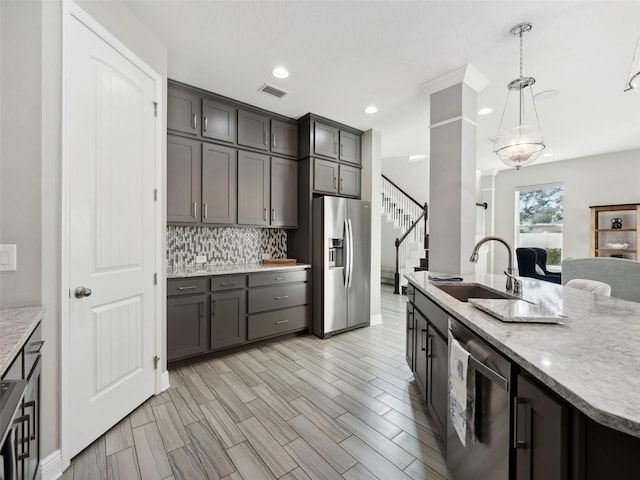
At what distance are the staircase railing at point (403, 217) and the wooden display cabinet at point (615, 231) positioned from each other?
3.14 metres

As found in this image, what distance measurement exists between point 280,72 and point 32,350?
9.02ft

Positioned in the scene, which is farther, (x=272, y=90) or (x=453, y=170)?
(x=272, y=90)

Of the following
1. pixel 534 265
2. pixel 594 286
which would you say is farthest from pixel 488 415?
pixel 534 265

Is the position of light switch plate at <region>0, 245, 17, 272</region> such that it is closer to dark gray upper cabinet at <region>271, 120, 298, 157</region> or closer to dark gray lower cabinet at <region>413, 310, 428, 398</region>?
dark gray lower cabinet at <region>413, 310, 428, 398</region>

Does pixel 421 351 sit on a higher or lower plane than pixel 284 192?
lower

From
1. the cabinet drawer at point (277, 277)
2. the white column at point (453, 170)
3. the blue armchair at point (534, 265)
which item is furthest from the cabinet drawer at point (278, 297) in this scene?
the blue armchair at point (534, 265)

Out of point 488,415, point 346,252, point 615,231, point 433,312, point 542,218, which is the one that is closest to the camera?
point 488,415

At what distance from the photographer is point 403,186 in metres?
7.98

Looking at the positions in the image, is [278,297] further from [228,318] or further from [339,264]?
[339,264]

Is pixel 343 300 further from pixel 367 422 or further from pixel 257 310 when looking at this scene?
pixel 367 422

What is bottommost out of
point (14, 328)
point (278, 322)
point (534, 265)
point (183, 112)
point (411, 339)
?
point (278, 322)

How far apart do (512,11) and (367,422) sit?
302 cm

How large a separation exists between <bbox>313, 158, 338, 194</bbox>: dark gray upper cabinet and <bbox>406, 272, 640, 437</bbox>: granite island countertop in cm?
255

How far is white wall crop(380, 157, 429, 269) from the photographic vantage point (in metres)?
7.43
